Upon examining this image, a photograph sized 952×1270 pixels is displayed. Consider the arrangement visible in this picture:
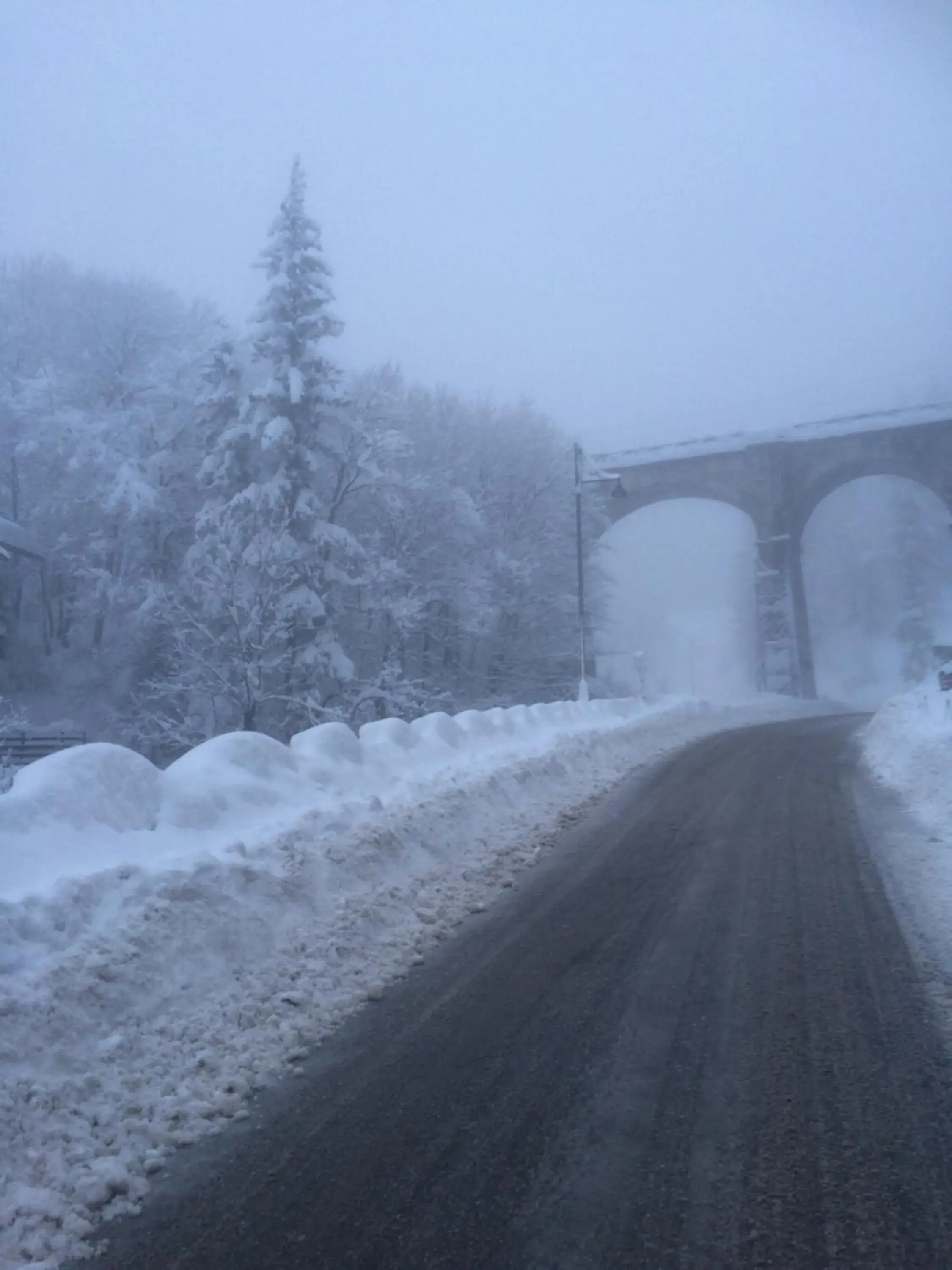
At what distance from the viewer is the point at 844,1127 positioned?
3709mm

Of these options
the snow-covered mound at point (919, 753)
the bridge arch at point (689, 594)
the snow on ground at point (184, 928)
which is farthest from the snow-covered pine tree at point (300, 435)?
the bridge arch at point (689, 594)

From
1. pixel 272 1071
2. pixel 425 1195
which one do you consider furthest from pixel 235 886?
pixel 425 1195

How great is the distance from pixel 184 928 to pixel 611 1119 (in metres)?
2.65

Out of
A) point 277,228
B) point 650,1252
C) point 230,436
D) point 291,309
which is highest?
point 277,228

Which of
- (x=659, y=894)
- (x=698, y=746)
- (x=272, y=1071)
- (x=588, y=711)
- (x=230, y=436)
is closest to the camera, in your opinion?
(x=272, y=1071)

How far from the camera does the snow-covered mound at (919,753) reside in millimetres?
10453

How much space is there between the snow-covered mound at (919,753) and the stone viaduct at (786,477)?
107 ft

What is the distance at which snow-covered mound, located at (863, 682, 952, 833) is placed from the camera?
1045 cm

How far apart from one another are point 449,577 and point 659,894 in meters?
28.4

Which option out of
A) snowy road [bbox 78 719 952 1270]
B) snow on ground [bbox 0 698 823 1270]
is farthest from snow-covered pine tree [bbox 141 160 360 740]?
snowy road [bbox 78 719 952 1270]

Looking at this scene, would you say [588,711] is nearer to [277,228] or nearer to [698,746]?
[698,746]

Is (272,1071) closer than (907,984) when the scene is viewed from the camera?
Yes

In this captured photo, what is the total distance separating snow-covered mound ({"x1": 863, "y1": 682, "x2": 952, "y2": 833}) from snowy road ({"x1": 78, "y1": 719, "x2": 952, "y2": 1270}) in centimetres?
418

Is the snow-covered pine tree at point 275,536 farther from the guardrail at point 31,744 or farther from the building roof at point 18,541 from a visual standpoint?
the building roof at point 18,541
